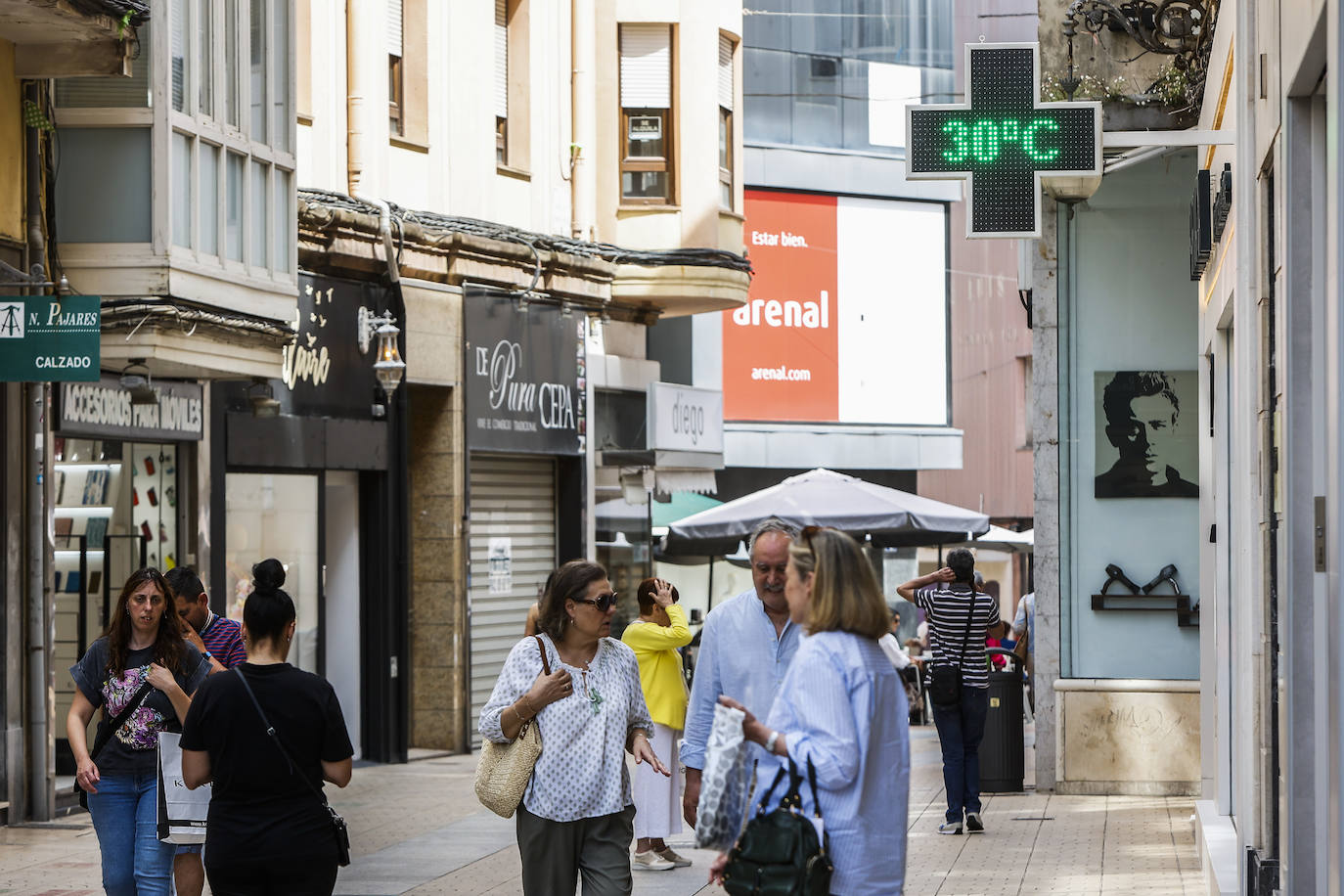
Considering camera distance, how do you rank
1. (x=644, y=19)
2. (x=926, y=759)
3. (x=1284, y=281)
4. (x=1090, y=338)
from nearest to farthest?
(x=1284, y=281), (x=1090, y=338), (x=926, y=759), (x=644, y=19)

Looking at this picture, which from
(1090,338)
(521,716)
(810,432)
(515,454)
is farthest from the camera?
(810,432)

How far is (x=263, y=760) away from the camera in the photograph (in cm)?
645

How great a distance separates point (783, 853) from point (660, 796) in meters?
6.71

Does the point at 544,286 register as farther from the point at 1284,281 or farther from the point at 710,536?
the point at 1284,281

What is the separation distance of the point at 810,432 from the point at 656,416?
10963 millimetres

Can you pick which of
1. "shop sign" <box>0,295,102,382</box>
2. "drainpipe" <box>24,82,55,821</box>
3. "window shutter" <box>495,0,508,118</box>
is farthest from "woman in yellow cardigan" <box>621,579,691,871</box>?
"window shutter" <box>495,0,508,118</box>

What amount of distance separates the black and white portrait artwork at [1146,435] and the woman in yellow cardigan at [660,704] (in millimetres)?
4983

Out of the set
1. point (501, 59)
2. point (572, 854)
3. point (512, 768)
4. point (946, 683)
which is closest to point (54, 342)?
point (946, 683)

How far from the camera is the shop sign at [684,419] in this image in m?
25.5

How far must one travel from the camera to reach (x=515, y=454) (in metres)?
22.0

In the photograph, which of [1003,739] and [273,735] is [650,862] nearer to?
[1003,739]

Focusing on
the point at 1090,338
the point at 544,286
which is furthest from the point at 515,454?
the point at 1090,338

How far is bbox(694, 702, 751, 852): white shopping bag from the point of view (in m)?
5.47

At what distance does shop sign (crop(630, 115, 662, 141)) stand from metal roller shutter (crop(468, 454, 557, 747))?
445 cm
